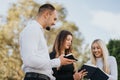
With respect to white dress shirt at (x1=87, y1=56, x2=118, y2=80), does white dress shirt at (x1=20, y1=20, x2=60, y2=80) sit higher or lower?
higher

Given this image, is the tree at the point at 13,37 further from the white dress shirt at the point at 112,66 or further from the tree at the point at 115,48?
the white dress shirt at the point at 112,66

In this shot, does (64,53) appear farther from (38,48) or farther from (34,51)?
(34,51)

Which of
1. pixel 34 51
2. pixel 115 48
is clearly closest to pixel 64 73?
pixel 34 51

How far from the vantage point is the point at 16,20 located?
2478cm

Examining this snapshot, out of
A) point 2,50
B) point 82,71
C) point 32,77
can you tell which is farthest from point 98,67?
point 2,50

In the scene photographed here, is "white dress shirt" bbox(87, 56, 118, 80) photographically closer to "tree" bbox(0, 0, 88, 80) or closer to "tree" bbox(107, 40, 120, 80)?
"tree" bbox(107, 40, 120, 80)

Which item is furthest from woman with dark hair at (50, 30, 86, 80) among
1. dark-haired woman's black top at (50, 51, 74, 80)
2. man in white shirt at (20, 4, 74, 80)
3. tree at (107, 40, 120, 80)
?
tree at (107, 40, 120, 80)

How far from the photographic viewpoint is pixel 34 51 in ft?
14.0

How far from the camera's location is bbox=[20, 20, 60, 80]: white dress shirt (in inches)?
167

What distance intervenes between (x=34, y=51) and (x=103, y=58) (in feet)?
9.15

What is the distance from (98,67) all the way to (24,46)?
2547 millimetres

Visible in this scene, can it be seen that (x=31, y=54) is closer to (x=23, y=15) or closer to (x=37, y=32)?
(x=37, y=32)

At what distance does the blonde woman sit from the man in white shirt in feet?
7.80

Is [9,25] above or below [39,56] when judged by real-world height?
above
